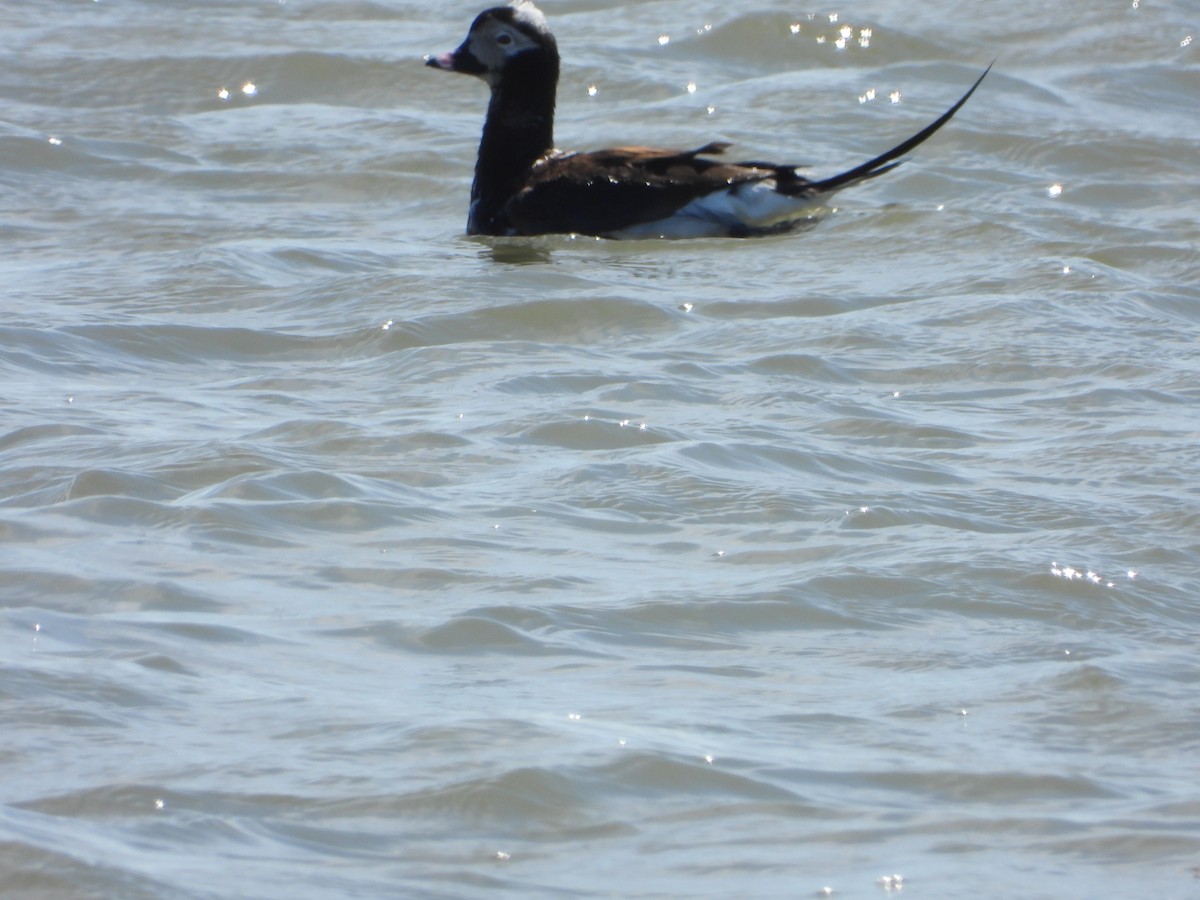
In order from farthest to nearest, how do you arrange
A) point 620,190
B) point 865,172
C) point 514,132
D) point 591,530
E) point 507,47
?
point 507,47, point 514,132, point 865,172, point 620,190, point 591,530

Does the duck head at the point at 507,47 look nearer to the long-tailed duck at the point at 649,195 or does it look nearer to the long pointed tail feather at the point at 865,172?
the long-tailed duck at the point at 649,195

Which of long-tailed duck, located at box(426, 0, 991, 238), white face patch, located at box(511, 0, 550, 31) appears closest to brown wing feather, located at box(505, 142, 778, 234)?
long-tailed duck, located at box(426, 0, 991, 238)

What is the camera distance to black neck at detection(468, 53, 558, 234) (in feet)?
26.1

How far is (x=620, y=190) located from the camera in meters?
7.67

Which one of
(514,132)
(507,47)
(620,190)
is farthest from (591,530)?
(507,47)

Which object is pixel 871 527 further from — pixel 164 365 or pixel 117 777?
pixel 164 365

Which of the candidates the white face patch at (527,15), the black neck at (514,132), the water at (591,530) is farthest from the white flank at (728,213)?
the white face patch at (527,15)

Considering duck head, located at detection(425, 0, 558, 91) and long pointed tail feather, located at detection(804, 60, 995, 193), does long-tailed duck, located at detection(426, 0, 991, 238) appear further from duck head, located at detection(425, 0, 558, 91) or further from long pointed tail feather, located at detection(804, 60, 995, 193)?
duck head, located at detection(425, 0, 558, 91)

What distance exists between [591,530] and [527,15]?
457 cm

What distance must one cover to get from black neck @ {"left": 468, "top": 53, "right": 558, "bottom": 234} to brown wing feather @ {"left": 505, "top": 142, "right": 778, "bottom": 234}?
156 mm

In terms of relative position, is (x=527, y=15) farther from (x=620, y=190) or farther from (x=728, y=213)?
(x=728, y=213)

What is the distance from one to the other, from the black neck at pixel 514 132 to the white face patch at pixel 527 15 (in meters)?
0.12

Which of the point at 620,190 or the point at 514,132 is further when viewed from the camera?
the point at 514,132

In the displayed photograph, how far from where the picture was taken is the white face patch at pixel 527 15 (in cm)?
830
